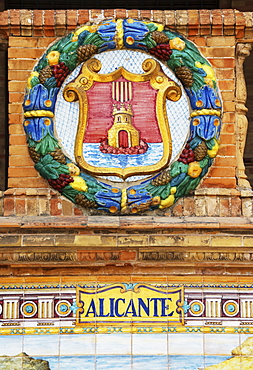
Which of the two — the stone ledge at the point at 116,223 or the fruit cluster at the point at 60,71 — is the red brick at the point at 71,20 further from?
the stone ledge at the point at 116,223

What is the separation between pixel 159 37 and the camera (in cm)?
1184

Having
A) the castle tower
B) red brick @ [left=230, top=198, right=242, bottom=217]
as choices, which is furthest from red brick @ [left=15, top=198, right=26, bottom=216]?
red brick @ [left=230, top=198, right=242, bottom=217]

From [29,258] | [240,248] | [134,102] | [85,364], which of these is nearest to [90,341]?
[85,364]

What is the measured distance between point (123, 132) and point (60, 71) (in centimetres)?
98

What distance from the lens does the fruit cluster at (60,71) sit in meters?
11.8

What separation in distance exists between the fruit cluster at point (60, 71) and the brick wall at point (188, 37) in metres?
0.28

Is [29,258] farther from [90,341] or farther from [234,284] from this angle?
[234,284]

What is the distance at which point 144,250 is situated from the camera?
1119 centimetres

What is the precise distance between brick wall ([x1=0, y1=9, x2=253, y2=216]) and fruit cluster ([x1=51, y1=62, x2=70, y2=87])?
28 centimetres

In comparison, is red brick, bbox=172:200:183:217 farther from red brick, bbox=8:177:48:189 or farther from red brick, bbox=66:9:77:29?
red brick, bbox=66:9:77:29

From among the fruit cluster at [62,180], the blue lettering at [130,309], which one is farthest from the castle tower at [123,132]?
the blue lettering at [130,309]

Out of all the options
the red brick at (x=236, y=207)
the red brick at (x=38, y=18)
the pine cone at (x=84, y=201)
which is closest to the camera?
the pine cone at (x=84, y=201)

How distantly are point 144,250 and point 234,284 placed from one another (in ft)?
3.45

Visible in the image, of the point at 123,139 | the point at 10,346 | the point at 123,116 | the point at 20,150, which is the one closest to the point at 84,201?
the point at 123,139
